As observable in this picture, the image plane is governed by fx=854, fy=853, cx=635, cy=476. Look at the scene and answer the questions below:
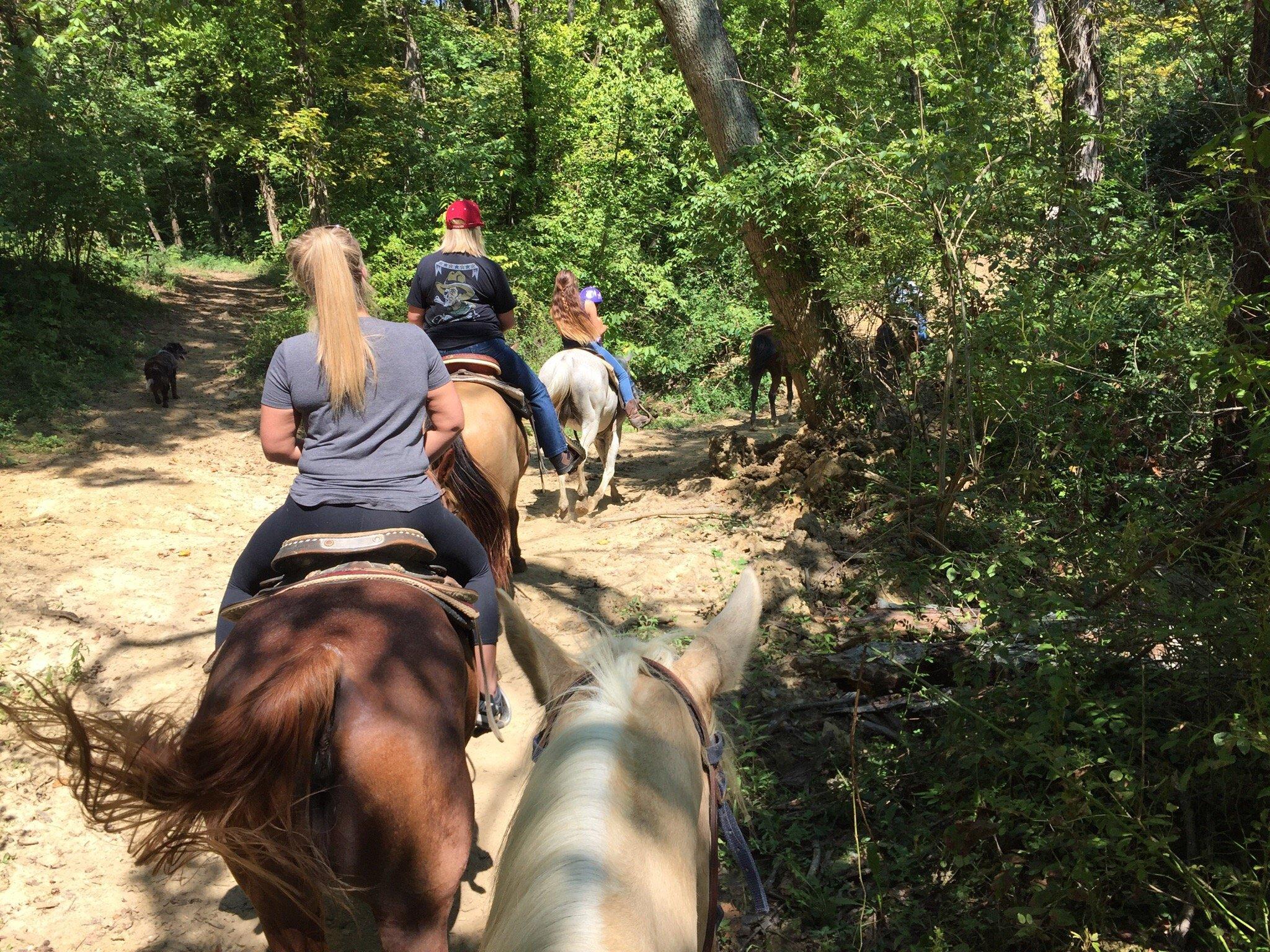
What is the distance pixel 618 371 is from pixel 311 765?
8594 millimetres

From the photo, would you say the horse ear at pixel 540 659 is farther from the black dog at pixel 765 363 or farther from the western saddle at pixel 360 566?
the black dog at pixel 765 363

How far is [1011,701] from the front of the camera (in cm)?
366

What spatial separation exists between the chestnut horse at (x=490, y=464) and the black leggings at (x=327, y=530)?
67.1 inches

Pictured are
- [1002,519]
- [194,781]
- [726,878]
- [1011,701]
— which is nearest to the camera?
[194,781]

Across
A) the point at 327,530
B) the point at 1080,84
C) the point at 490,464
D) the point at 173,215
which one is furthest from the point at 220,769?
the point at 173,215

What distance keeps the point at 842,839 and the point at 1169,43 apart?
15.0 ft

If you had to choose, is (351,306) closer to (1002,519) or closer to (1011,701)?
(1011,701)

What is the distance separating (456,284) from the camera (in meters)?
6.00

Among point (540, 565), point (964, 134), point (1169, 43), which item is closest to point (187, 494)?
point (540, 565)

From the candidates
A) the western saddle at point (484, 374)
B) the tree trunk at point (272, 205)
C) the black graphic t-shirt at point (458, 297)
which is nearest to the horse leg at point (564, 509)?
the western saddle at point (484, 374)

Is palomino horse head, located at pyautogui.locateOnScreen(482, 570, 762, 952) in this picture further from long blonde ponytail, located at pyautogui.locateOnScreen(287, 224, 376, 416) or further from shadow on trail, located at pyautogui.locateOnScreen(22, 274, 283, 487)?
shadow on trail, located at pyautogui.locateOnScreen(22, 274, 283, 487)

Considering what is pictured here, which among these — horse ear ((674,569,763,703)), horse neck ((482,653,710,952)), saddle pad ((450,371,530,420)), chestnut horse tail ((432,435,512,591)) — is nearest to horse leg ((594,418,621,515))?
saddle pad ((450,371,530,420))

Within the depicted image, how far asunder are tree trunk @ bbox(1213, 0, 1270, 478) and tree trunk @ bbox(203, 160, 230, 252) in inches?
1482

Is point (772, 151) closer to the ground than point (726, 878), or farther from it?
farther from it
